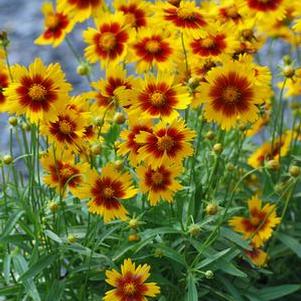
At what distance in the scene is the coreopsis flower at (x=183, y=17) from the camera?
75.4 inches

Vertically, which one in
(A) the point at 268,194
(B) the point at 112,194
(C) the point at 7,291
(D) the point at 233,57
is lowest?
(C) the point at 7,291

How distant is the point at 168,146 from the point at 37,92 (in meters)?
0.30

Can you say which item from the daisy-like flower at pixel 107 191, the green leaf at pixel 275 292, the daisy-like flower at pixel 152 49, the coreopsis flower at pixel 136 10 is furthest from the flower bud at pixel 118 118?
the green leaf at pixel 275 292

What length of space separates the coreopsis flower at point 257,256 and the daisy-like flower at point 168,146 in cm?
44

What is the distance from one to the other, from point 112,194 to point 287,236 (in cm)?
65

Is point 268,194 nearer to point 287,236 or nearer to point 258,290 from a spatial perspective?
point 287,236

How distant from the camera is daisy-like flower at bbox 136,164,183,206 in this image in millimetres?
1781

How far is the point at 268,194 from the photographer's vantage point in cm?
224

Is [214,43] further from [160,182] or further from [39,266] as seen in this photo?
[39,266]

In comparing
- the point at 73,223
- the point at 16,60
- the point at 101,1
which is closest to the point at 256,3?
the point at 101,1

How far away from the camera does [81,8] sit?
6.91ft

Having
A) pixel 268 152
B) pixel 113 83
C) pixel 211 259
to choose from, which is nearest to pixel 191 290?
pixel 211 259

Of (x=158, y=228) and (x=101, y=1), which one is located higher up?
(x=101, y=1)

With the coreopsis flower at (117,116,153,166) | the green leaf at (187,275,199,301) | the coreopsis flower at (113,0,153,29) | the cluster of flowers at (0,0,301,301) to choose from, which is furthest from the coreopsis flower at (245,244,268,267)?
the coreopsis flower at (113,0,153,29)
